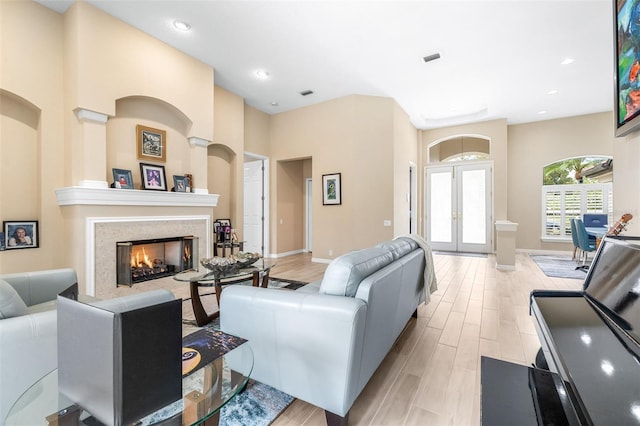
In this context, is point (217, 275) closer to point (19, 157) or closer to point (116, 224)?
point (116, 224)

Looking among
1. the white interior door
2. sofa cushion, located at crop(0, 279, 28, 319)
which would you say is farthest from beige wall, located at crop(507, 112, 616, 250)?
sofa cushion, located at crop(0, 279, 28, 319)

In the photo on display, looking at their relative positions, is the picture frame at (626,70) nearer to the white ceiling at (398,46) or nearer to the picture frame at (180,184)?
the white ceiling at (398,46)

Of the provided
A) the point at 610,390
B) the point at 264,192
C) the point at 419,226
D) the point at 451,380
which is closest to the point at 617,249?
the point at 610,390

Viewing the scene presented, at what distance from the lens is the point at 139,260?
3.76 metres

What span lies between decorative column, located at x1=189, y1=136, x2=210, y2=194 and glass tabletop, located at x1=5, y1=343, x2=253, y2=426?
11.6 feet

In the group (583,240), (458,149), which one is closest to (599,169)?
(583,240)

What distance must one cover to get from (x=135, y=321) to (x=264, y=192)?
6.02m

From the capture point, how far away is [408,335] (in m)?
2.54

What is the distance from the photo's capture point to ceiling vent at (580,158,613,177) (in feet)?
21.2

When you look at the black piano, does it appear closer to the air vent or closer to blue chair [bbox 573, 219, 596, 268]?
the air vent

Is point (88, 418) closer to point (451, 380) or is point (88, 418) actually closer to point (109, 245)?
point (451, 380)

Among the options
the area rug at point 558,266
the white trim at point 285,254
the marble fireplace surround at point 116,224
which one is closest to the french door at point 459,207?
the area rug at point 558,266

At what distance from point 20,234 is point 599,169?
10.8m

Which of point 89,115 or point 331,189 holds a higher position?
point 89,115
